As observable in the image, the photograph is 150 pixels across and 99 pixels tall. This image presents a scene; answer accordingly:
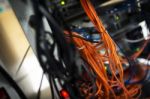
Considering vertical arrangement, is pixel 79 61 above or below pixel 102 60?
above

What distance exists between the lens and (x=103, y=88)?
100 centimetres

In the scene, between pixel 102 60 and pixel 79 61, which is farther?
pixel 102 60

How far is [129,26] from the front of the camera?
3.80 feet

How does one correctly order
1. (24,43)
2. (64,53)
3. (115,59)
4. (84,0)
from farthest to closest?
1. (24,43)
2. (115,59)
3. (84,0)
4. (64,53)

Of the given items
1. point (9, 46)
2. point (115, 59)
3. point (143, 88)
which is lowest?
point (143, 88)

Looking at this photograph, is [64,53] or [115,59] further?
[115,59]

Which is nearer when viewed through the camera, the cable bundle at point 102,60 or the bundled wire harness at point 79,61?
the bundled wire harness at point 79,61

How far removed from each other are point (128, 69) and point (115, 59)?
21cm

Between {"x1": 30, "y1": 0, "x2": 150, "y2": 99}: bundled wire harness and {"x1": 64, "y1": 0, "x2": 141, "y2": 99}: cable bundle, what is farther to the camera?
{"x1": 64, "y1": 0, "x2": 141, "y2": 99}: cable bundle

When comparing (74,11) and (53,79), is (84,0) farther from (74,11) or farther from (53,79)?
(53,79)

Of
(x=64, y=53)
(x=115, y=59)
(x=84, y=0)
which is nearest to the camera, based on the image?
(x=64, y=53)

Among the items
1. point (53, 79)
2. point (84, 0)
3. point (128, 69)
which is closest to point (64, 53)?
point (53, 79)

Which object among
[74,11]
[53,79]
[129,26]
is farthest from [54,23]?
[129,26]

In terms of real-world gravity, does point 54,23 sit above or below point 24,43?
above
